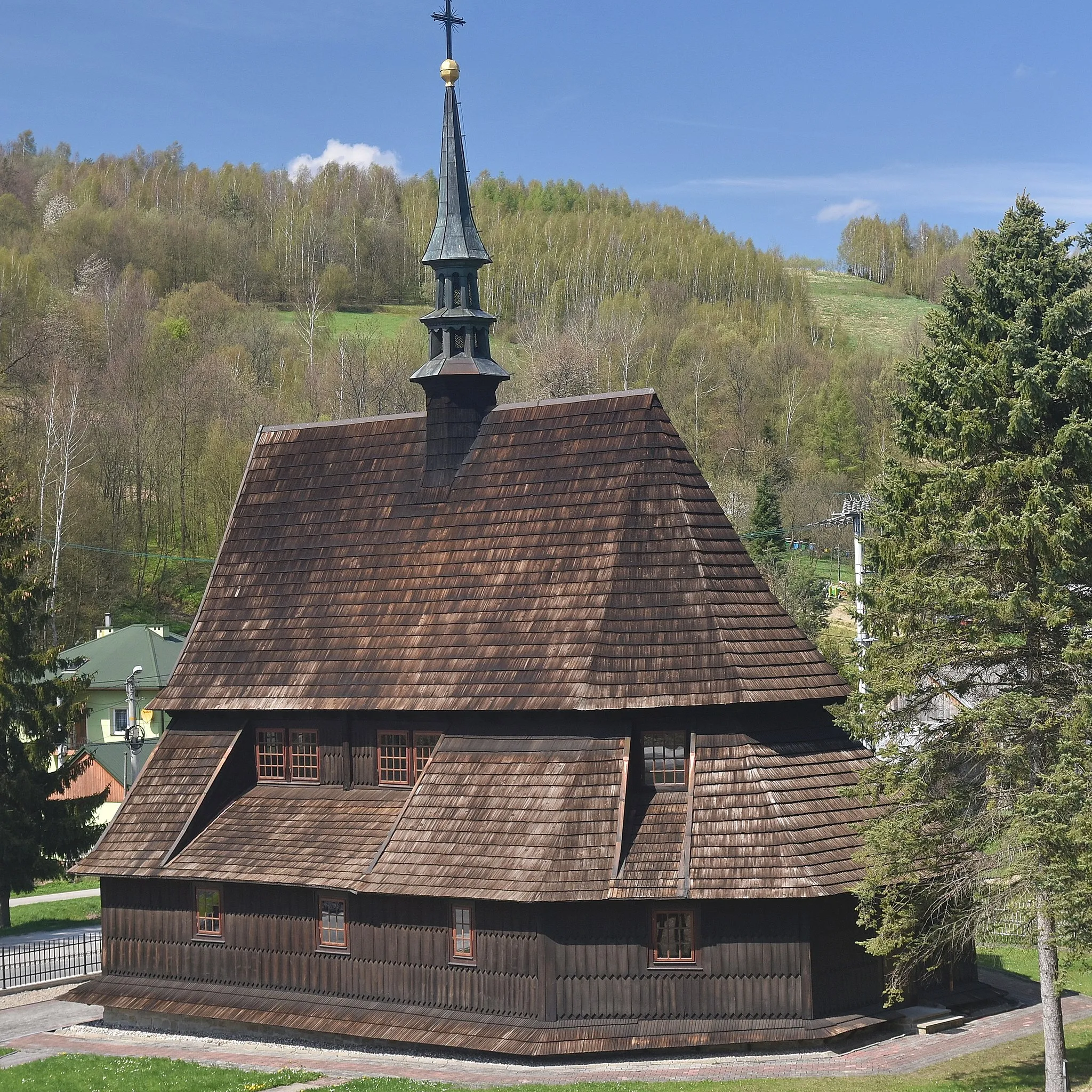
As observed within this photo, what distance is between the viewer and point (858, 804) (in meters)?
21.3

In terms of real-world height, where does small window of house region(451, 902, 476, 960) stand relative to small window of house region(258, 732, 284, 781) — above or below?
below

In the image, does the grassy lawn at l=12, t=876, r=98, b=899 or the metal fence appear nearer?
the metal fence

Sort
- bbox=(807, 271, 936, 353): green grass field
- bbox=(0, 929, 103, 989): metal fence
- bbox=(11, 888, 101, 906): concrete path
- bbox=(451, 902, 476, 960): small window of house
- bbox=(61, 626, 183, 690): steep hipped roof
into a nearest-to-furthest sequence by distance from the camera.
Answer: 1. bbox=(451, 902, 476, 960): small window of house
2. bbox=(0, 929, 103, 989): metal fence
3. bbox=(11, 888, 101, 906): concrete path
4. bbox=(61, 626, 183, 690): steep hipped roof
5. bbox=(807, 271, 936, 353): green grass field

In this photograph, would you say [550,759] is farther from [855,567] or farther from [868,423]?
[868,423]

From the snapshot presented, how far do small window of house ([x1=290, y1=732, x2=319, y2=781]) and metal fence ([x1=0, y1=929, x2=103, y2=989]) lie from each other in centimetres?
508

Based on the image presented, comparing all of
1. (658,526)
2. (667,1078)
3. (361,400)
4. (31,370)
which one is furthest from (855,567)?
(31,370)

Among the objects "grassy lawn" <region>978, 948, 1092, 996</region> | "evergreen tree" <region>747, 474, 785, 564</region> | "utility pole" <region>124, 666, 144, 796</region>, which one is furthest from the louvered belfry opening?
"evergreen tree" <region>747, 474, 785, 564</region>

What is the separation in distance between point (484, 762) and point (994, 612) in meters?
8.22

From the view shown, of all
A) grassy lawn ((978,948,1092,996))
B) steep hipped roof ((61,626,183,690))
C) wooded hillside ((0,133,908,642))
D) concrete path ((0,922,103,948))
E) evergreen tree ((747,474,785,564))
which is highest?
wooded hillside ((0,133,908,642))

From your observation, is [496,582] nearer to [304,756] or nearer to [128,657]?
[304,756]

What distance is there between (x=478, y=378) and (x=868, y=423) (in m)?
55.8

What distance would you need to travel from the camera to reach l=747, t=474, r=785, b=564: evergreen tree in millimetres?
52281

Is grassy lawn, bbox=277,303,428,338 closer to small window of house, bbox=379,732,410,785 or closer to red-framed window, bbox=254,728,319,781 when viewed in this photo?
red-framed window, bbox=254,728,319,781

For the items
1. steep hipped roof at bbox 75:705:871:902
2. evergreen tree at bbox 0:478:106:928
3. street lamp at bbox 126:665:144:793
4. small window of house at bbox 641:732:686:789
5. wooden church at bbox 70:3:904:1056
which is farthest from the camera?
street lamp at bbox 126:665:144:793
